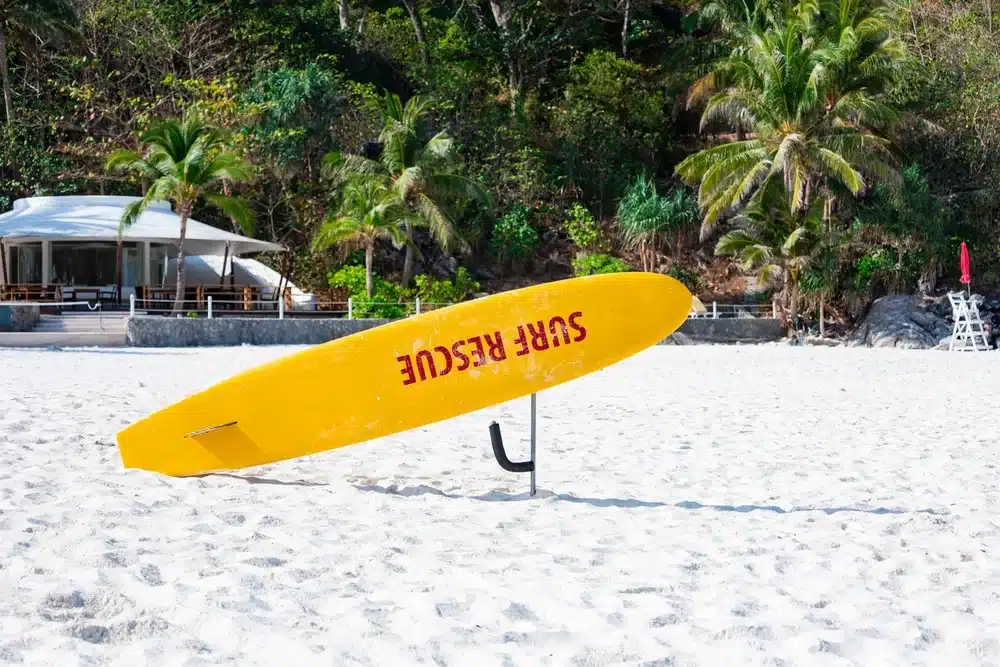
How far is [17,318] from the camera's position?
18266 millimetres

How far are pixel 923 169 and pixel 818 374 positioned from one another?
16.3 m

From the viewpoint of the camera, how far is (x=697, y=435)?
25.0ft

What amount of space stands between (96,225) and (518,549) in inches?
775

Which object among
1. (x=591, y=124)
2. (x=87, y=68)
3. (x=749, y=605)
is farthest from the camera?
(x=591, y=124)

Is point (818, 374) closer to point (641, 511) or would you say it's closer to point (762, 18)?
point (641, 511)

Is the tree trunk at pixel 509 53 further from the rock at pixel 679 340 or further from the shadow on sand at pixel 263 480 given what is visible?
the shadow on sand at pixel 263 480

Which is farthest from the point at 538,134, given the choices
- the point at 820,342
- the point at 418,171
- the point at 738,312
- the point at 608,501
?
the point at 608,501

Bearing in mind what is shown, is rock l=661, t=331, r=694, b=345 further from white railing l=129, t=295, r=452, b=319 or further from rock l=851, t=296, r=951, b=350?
white railing l=129, t=295, r=452, b=319

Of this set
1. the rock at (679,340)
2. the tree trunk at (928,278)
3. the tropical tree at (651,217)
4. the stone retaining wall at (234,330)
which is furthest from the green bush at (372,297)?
the tree trunk at (928,278)

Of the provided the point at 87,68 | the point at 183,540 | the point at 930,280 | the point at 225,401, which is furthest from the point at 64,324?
the point at 930,280

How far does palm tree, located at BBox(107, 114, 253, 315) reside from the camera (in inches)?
805

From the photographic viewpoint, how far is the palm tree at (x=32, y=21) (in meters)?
26.9

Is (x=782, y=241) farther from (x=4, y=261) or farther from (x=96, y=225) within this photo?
(x=4, y=261)

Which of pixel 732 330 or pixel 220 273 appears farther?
pixel 220 273
